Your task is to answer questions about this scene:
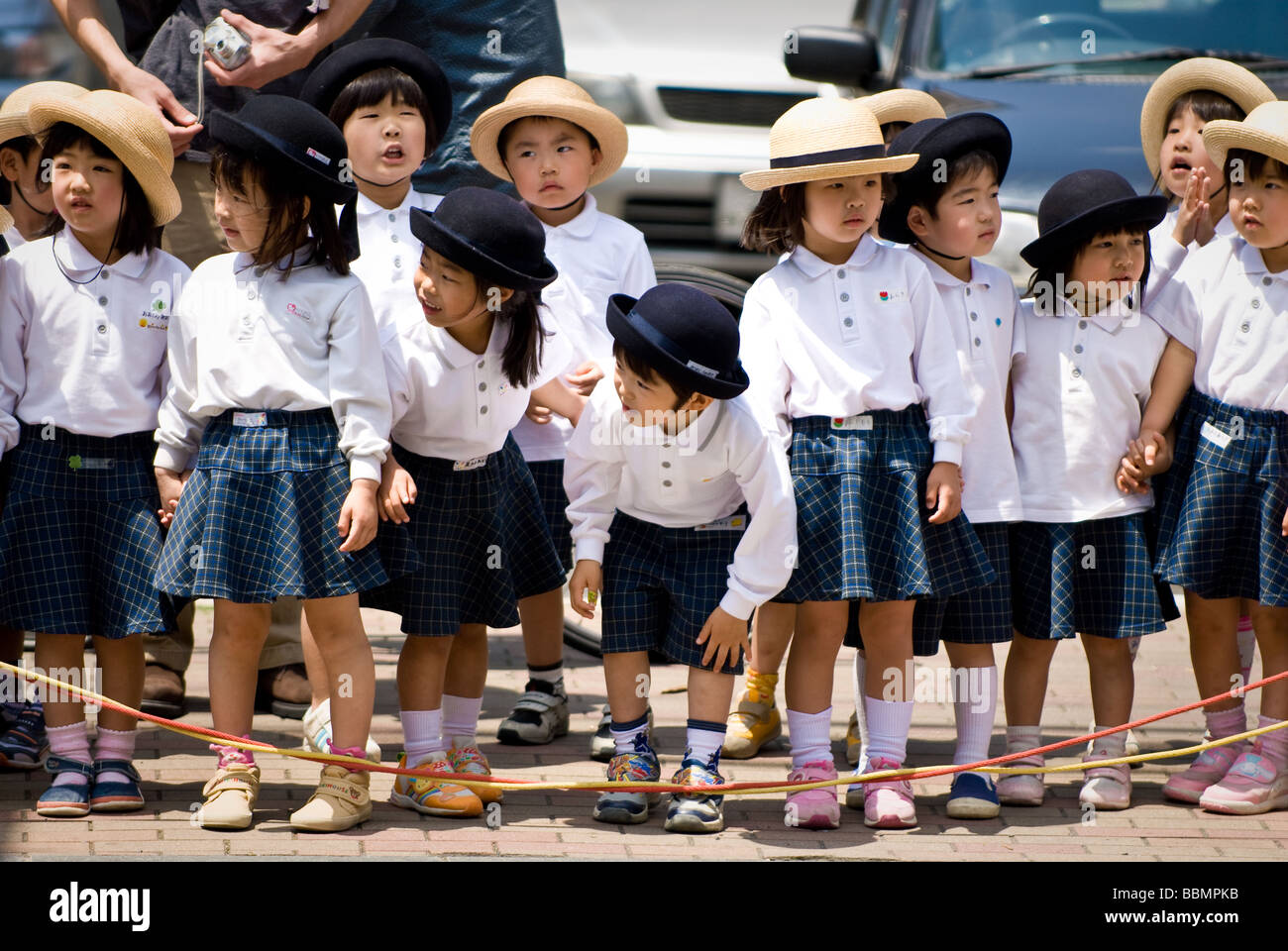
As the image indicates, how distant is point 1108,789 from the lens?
15.0 ft

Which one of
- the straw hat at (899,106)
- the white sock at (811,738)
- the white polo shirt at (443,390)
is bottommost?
the white sock at (811,738)

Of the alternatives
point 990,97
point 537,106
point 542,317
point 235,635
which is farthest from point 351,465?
point 990,97

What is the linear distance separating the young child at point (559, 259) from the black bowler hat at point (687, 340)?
0.75m

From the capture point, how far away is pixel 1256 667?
19.7 ft

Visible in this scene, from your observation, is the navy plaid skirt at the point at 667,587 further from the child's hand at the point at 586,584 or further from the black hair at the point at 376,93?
the black hair at the point at 376,93

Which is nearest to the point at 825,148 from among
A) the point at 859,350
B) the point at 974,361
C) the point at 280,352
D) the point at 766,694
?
the point at 859,350

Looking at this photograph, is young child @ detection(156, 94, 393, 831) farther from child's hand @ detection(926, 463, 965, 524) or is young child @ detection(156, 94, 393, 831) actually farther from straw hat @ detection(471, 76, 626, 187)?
child's hand @ detection(926, 463, 965, 524)

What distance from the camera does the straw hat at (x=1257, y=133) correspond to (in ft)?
14.3

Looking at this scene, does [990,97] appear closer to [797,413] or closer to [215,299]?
[797,413]

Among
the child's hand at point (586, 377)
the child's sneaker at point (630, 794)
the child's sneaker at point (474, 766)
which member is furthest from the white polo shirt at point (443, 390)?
the child's sneaker at point (630, 794)

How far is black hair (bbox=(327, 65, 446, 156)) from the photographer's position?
4.64 metres

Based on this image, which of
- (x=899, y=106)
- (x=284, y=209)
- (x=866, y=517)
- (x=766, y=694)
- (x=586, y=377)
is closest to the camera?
(x=284, y=209)

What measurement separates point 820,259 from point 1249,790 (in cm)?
A: 193

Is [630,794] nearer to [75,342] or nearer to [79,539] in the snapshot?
[79,539]
